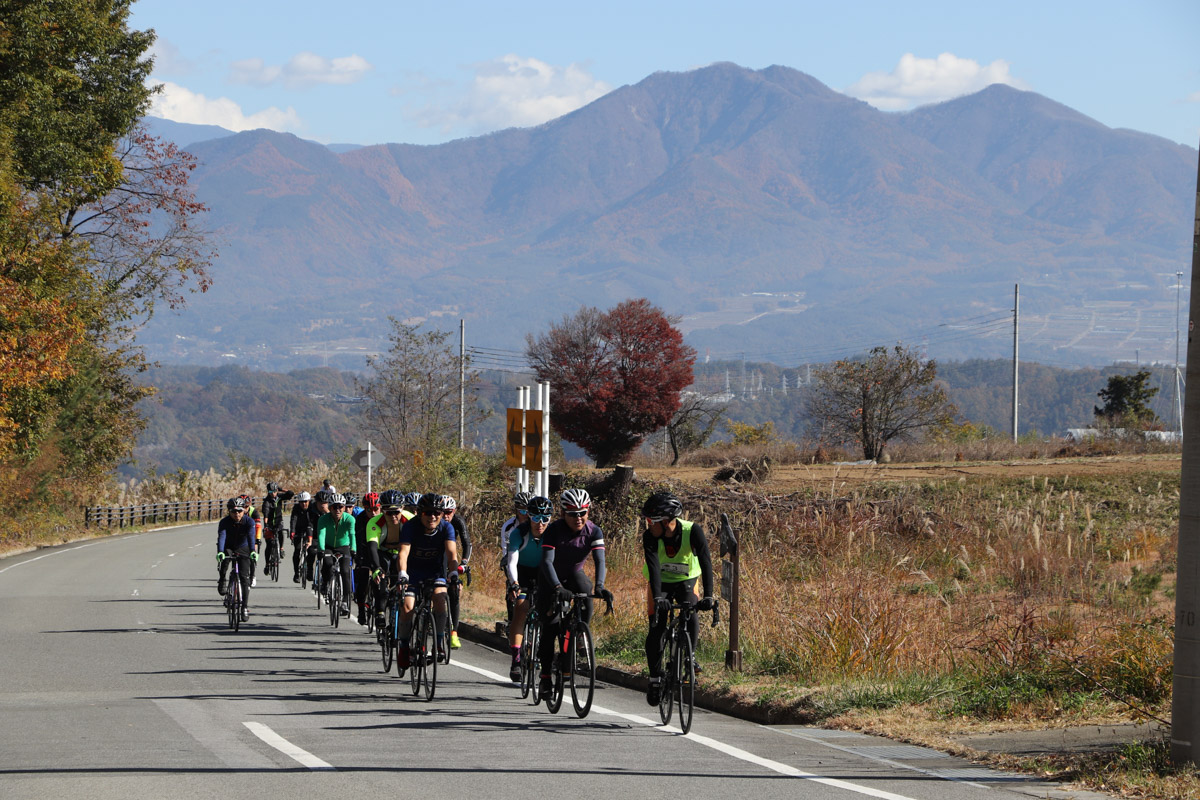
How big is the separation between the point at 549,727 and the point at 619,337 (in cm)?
5033

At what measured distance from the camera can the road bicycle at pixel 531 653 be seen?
1209 centimetres

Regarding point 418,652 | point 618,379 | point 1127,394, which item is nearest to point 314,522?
point 418,652

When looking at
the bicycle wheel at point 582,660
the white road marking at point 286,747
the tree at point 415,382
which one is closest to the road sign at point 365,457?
the tree at point 415,382

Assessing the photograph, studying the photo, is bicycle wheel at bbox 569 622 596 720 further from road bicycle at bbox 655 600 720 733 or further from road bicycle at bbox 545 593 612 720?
road bicycle at bbox 655 600 720 733

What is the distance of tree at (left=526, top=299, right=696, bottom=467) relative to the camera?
58219 millimetres

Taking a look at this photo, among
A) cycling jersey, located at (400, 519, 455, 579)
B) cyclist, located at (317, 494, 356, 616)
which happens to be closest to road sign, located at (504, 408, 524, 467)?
cyclist, located at (317, 494, 356, 616)

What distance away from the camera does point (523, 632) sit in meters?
13.0

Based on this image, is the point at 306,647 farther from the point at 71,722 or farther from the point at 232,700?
the point at 71,722

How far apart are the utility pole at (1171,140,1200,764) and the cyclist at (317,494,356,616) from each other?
13.2 meters

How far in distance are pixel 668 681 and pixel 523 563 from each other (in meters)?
2.50

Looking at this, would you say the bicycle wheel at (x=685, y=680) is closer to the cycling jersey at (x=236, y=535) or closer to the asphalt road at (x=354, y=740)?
the asphalt road at (x=354, y=740)

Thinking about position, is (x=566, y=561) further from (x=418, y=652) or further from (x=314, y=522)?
(x=314, y=522)

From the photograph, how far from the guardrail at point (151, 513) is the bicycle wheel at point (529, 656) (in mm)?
44117

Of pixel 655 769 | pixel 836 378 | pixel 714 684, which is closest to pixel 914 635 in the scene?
pixel 714 684
